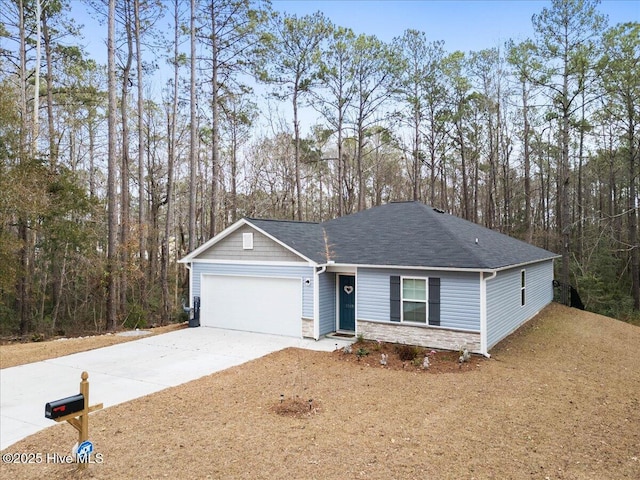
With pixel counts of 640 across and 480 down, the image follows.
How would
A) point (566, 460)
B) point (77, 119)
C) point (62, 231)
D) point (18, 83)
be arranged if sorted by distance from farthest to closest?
point (77, 119) → point (18, 83) → point (62, 231) → point (566, 460)

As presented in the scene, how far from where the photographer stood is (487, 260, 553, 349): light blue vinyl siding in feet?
34.2

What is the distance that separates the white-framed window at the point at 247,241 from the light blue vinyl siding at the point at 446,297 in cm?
365

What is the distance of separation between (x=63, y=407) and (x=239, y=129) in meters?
21.6

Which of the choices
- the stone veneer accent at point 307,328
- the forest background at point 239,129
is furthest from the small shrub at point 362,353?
the forest background at point 239,129

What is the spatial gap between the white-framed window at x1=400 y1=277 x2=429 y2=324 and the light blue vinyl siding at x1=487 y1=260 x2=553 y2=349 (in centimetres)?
156

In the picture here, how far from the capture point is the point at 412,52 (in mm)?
23188

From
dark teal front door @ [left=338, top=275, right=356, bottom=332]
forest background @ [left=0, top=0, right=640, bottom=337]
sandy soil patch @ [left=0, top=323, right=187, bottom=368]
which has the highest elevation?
forest background @ [left=0, top=0, right=640, bottom=337]

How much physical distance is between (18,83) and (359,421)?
59.1 feet

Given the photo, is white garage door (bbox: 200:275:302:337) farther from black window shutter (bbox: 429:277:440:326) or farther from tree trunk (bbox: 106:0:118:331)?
tree trunk (bbox: 106:0:118:331)

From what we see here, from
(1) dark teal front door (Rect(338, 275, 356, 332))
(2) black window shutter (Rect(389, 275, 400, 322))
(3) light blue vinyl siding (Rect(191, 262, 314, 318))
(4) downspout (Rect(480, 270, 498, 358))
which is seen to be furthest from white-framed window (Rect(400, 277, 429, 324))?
(3) light blue vinyl siding (Rect(191, 262, 314, 318))

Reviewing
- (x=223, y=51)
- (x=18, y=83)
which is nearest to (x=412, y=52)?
(x=223, y=51)

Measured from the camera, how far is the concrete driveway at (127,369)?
6.62 meters

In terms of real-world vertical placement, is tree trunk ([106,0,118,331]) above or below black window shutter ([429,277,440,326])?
above

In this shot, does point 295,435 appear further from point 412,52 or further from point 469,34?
point 412,52
